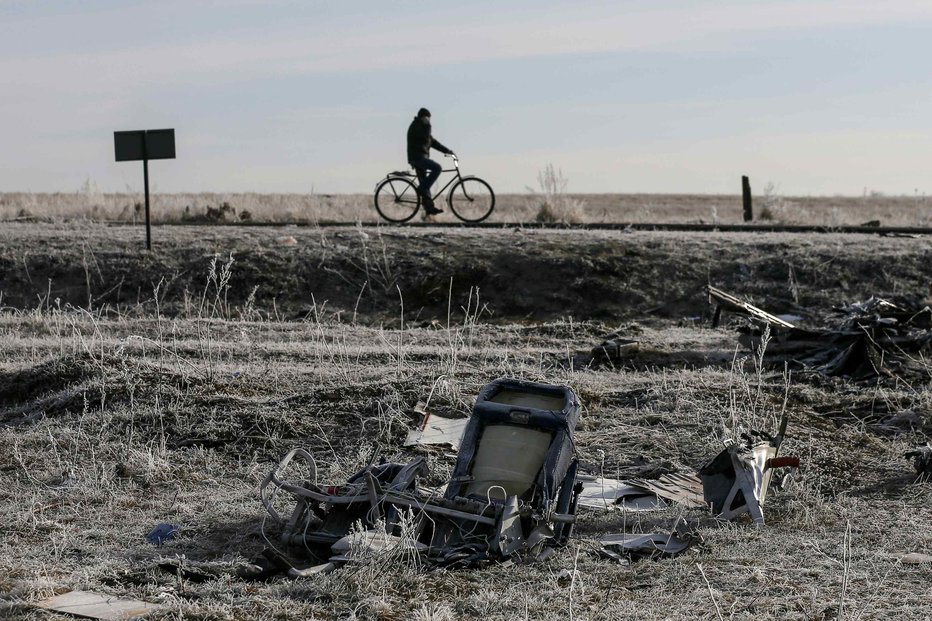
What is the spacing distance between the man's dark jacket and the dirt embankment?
2600mm

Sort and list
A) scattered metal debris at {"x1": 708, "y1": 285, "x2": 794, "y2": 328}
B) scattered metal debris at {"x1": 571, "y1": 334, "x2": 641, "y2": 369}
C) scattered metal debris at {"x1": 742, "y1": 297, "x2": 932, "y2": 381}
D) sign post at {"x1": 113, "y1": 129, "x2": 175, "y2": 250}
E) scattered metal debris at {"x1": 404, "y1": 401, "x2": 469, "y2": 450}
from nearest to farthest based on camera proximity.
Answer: scattered metal debris at {"x1": 404, "y1": 401, "x2": 469, "y2": 450}, scattered metal debris at {"x1": 742, "y1": 297, "x2": 932, "y2": 381}, scattered metal debris at {"x1": 571, "y1": 334, "x2": 641, "y2": 369}, scattered metal debris at {"x1": 708, "y1": 285, "x2": 794, "y2": 328}, sign post at {"x1": 113, "y1": 129, "x2": 175, "y2": 250}

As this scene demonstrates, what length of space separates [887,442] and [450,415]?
2842 millimetres

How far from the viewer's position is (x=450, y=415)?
729cm

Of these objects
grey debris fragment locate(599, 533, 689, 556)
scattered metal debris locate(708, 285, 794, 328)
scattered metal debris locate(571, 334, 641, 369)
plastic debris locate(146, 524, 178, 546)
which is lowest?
grey debris fragment locate(599, 533, 689, 556)

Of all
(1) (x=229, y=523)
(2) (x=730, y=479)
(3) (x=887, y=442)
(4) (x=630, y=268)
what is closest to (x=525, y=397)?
(2) (x=730, y=479)

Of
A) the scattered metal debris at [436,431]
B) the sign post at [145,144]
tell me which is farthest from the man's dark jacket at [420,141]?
the scattered metal debris at [436,431]

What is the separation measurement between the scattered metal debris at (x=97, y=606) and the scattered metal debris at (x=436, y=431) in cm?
262

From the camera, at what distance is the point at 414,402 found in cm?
743

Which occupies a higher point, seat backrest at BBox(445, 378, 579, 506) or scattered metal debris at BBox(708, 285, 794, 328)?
scattered metal debris at BBox(708, 285, 794, 328)

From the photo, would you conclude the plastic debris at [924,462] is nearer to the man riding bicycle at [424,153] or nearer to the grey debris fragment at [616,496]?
the grey debris fragment at [616,496]

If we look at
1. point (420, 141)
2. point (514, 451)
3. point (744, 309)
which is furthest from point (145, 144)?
point (514, 451)

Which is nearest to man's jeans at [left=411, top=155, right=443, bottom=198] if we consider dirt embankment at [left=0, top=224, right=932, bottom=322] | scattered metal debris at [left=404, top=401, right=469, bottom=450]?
dirt embankment at [left=0, top=224, right=932, bottom=322]

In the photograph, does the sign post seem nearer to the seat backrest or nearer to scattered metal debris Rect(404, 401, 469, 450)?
scattered metal debris Rect(404, 401, 469, 450)

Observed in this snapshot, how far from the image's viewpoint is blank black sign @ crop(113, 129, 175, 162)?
1521 cm
